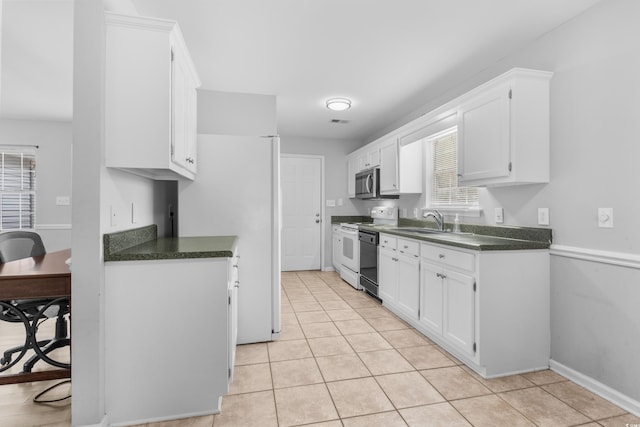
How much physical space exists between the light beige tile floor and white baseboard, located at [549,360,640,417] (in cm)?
4

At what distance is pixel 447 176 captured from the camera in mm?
3748

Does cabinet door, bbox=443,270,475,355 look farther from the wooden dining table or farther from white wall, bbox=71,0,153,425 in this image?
the wooden dining table

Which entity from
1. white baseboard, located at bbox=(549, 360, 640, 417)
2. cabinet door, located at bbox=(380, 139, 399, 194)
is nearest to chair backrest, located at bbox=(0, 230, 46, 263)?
cabinet door, located at bbox=(380, 139, 399, 194)

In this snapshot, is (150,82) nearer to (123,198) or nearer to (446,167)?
(123,198)

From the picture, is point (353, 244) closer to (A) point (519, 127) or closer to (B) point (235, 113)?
(B) point (235, 113)

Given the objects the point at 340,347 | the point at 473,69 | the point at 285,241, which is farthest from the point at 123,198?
the point at 285,241

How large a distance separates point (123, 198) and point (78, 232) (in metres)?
0.39

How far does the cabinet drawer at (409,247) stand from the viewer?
3.06 m

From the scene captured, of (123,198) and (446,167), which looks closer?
(123,198)

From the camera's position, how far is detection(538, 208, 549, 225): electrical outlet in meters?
2.43

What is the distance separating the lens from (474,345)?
7.64ft

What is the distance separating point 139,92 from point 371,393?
2204 mm

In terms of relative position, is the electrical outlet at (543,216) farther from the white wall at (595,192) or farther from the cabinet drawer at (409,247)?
the cabinet drawer at (409,247)

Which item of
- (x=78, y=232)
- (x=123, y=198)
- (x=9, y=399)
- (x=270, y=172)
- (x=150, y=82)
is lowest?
(x=9, y=399)
